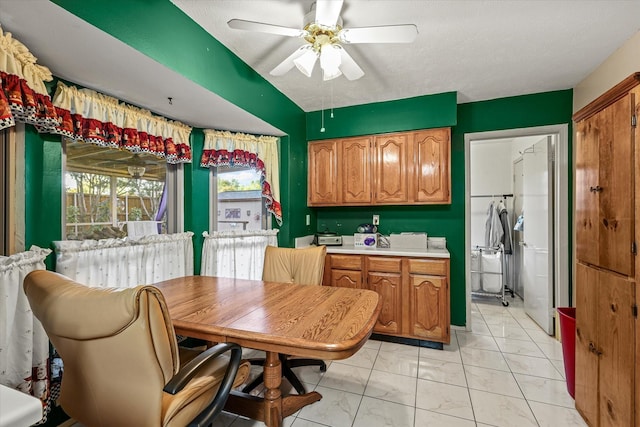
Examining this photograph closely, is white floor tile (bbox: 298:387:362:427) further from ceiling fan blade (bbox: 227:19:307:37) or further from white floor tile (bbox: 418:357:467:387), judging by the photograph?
ceiling fan blade (bbox: 227:19:307:37)

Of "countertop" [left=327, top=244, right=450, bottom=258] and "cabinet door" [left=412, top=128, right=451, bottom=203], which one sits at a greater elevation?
"cabinet door" [left=412, top=128, right=451, bottom=203]

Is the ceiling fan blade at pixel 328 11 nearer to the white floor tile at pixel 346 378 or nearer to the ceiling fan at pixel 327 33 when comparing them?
the ceiling fan at pixel 327 33

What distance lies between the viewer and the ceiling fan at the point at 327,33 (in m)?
1.51

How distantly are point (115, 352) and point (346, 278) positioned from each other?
2.30 meters

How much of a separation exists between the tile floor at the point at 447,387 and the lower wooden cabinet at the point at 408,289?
7.6 inches

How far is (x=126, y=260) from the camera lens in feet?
6.99

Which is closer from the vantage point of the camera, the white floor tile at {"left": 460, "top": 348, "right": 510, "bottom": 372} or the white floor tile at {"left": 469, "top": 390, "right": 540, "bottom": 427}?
the white floor tile at {"left": 469, "top": 390, "right": 540, "bottom": 427}

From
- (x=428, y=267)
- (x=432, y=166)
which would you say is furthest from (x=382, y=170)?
(x=428, y=267)

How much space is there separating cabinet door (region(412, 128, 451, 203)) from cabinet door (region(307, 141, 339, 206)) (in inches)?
35.8

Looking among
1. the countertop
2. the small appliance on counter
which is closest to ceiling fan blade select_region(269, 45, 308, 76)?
the countertop

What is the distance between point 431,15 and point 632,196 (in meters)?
1.45

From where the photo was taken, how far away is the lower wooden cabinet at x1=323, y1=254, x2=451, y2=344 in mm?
2758

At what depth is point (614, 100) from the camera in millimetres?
1477

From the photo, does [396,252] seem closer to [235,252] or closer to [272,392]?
[235,252]
